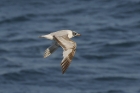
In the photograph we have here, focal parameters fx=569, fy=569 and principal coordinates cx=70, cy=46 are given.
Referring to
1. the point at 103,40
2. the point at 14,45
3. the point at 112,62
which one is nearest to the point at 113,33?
the point at 103,40

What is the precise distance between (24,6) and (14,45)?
13.3 ft

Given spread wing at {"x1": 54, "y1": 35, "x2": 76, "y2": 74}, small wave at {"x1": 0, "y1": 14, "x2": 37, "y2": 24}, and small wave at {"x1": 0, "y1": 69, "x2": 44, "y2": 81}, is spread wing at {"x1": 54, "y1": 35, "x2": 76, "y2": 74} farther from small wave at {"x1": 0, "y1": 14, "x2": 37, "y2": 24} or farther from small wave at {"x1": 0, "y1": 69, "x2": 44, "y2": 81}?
small wave at {"x1": 0, "y1": 14, "x2": 37, "y2": 24}

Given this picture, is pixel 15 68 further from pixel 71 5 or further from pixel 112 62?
pixel 71 5

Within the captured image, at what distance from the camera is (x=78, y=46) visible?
22609 millimetres

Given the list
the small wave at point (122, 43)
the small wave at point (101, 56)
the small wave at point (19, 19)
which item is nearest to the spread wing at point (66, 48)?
the small wave at point (101, 56)

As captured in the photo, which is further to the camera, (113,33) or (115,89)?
(113,33)

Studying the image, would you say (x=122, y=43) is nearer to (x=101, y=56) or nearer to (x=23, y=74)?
(x=101, y=56)

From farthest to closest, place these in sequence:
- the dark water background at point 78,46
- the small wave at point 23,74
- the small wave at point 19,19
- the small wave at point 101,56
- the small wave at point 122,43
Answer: the small wave at point 19,19 < the small wave at point 122,43 < the small wave at point 101,56 < the small wave at point 23,74 < the dark water background at point 78,46

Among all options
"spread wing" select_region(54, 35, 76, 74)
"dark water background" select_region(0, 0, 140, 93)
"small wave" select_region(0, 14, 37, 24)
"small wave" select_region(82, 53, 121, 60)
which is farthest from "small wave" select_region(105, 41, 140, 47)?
"spread wing" select_region(54, 35, 76, 74)

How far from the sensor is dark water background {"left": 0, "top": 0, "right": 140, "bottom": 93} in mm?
19469

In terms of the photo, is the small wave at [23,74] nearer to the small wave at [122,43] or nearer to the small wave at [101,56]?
the small wave at [101,56]

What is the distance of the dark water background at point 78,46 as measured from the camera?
1947 cm

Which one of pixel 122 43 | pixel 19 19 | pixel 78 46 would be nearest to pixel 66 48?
pixel 122 43

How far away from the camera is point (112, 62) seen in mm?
21156
